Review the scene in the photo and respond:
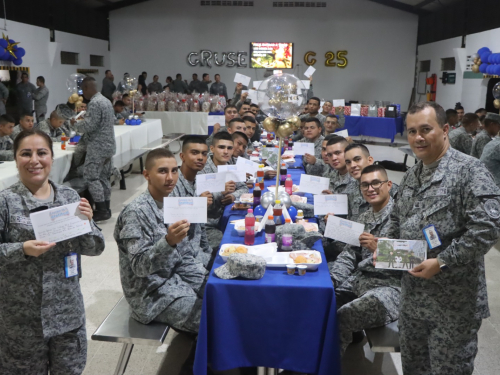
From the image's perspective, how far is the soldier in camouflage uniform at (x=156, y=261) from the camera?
2.40m

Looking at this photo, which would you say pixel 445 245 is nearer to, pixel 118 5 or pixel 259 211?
pixel 259 211

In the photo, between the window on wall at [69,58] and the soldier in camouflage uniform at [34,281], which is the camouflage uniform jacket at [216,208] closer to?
the soldier in camouflage uniform at [34,281]

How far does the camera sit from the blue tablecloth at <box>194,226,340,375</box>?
2311 millimetres

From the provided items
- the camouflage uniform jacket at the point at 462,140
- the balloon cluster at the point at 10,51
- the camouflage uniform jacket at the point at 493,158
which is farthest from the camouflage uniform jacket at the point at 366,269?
the balloon cluster at the point at 10,51

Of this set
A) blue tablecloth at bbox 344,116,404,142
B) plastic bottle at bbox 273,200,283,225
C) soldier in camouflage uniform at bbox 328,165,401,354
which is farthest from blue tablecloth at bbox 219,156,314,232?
blue tablecloth at bbox 344,116,404,142

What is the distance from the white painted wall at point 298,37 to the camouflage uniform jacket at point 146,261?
626 inches

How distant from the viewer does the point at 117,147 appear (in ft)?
25.2

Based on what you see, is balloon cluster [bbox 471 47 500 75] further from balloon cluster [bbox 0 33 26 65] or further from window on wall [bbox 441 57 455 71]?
balloon cluster [bbox 0 33 26 65]

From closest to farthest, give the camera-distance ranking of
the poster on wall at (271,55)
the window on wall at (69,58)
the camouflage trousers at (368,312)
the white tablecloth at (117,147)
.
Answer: the camouflage trousers at (368,312), the white tablecloth at (117,147), the window on wall at (69,58), the poster on wall at (271,55)

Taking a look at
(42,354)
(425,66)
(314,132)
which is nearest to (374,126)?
(425,66)

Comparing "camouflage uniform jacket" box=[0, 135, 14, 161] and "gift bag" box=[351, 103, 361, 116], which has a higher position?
"gift bag" box=[351, 103, 361, 116]

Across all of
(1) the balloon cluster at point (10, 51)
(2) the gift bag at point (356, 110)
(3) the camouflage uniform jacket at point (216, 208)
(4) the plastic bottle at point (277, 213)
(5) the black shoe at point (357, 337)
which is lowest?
(5) the black shoe at point (357, 337)

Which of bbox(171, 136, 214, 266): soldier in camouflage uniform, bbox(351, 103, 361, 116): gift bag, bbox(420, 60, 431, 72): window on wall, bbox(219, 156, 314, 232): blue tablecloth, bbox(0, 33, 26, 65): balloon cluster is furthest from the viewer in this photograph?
bbox(420, 60, 431, 72): window on wall

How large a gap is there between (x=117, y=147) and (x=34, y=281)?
572cm
